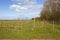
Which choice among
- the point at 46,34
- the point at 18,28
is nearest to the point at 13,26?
the point at 18,28

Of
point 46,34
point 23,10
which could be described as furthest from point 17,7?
point 46,34

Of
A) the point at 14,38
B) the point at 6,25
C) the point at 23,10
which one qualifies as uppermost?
the point at 23,10

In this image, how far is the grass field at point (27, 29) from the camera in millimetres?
6836

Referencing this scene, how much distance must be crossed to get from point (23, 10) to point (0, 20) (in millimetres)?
851

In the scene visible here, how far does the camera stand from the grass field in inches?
Result: 269

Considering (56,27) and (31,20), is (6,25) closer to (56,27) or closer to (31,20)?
(31,20)

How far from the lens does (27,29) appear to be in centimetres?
688

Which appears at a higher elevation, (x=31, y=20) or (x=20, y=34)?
(x=31, y=20)

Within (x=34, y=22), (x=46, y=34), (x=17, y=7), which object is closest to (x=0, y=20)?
(x=17, y=7)

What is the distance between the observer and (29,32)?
686 cm

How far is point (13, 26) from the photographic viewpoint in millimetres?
6895

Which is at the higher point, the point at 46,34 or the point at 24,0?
the point at 24,0

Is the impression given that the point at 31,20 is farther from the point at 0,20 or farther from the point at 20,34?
the point at 0,20

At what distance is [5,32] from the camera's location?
6.83m
